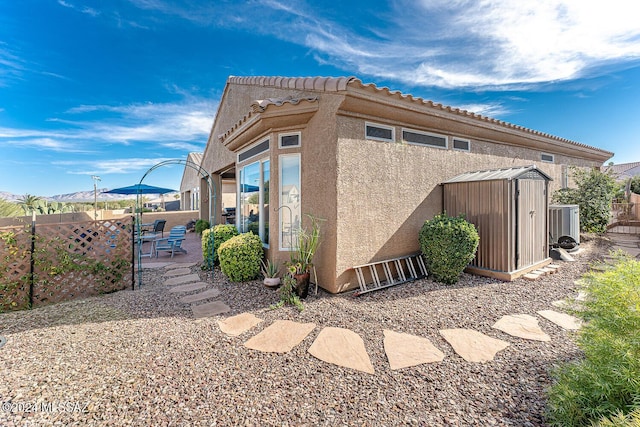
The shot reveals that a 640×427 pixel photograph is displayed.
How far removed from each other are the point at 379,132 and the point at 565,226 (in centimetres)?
855

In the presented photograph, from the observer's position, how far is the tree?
11883 mm

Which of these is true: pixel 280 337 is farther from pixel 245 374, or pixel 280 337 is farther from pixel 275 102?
pixel 275 102

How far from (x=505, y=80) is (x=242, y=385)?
50.1 ft

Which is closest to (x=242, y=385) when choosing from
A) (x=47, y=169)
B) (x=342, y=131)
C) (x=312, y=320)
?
(x=312, y=320)

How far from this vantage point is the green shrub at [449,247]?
663 cm

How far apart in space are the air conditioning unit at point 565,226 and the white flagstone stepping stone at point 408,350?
9.00 metres

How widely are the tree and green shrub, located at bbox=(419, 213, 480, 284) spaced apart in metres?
9.51

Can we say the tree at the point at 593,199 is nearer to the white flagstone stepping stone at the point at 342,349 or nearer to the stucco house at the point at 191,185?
the white flagstone stepping stone at the point at 342,349

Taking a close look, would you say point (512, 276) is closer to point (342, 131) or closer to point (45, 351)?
point (342, 131)

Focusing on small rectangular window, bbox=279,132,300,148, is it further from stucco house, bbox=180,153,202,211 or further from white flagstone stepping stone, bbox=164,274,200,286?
stucco house, bbox=180,153,202,211

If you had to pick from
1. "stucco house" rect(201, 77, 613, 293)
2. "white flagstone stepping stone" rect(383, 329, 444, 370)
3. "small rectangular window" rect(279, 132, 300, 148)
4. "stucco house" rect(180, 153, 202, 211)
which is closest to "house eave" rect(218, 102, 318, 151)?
"stucco house" rect(201, 77, 613, 293)

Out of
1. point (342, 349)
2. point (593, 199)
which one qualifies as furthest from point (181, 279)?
point (593, 199)

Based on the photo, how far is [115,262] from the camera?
686 cm

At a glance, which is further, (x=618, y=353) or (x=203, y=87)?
(x=203, y=87)
